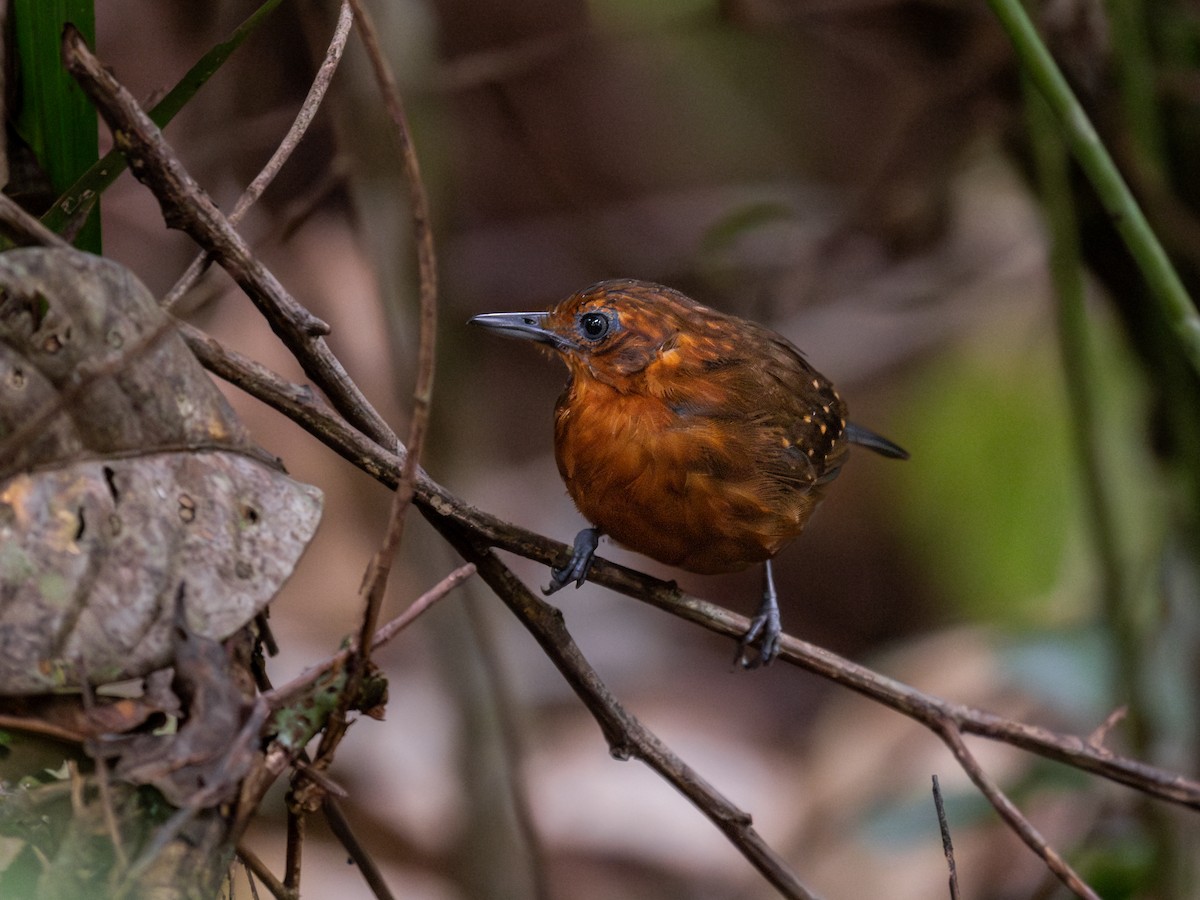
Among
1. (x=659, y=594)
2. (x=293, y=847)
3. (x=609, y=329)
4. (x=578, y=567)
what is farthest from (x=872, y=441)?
(x=293, y=847)

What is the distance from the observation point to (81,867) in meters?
1.29

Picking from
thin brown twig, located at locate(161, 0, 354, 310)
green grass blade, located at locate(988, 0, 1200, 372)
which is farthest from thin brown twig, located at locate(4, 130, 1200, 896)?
green grass blade, located at locate(988, 0, 1200, 372)

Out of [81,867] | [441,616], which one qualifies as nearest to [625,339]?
[441,616]

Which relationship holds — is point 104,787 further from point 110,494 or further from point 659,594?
point 659,594

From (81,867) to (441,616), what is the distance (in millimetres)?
2289

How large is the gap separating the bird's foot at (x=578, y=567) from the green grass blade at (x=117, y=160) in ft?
3.06

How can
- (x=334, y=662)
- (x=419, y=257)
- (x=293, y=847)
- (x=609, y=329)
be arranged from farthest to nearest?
1. (x=609, y=329)
2. (x=293, y=847)
3. (x=334, y=662)
4. (x=419, y=257)

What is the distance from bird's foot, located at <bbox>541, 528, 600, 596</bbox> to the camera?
2.23m

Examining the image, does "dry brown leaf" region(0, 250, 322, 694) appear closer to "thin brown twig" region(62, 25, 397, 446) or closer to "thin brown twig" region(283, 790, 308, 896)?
"thin brown twig" region(62, 25, 397, 446)

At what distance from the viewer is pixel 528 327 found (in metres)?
2.79

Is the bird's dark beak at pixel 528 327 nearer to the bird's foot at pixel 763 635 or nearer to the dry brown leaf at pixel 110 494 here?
the bird's foot at pixel 763 635

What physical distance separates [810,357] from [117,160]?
477 centimetres

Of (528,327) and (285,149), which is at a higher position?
(528,327)

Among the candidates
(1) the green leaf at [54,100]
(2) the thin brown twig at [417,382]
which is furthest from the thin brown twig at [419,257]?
(1) the green leaf at [54,100]
